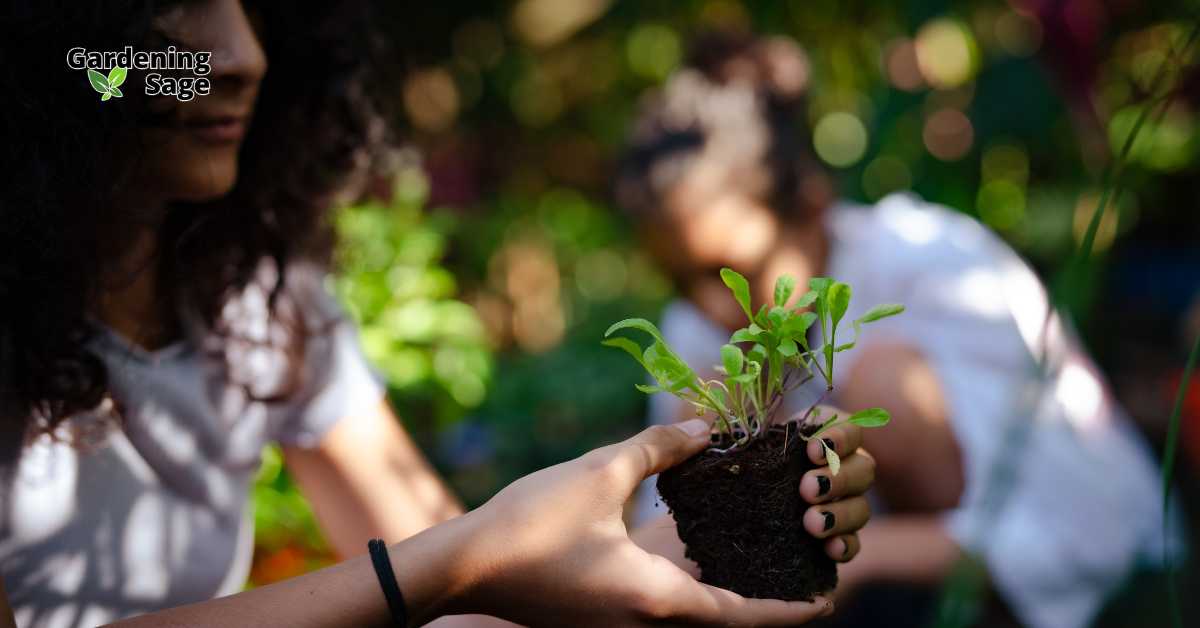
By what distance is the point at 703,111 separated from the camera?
2.05 meters

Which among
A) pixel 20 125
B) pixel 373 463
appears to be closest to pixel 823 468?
pixel 373 463

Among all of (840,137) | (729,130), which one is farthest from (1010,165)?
(729,130)

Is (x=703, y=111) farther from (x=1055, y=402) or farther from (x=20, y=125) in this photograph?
(x=20, y=125)

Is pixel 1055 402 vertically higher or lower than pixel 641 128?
lower

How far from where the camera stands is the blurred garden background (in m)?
2.56

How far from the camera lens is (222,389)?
49.0 inches

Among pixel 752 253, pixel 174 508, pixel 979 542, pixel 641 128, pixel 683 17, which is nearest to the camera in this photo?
pixel 979 542

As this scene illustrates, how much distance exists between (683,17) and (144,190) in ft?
10.4

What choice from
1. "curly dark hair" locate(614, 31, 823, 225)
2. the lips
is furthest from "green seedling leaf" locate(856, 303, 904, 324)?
"curly dark hair" locate(614, 31, 823, 225)

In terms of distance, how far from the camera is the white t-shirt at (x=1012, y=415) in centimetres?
167

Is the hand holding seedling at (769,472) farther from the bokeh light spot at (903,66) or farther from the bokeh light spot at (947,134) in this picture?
the bokeh light spot at (947,134)

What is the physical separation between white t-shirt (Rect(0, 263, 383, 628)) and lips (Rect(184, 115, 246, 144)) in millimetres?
288

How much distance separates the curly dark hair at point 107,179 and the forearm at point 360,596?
391mm

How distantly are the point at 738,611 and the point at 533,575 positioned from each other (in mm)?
181
